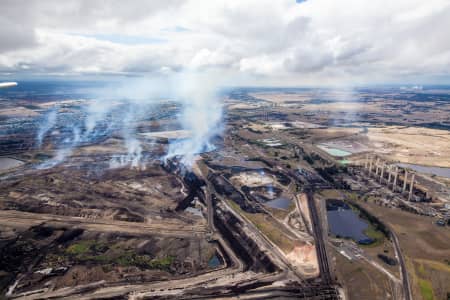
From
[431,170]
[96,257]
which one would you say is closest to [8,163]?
[96,257]

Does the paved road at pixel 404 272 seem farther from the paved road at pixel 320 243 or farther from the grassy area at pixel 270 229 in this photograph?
the grassy area at pixel 270 229

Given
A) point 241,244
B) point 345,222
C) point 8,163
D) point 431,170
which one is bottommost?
point 8,163

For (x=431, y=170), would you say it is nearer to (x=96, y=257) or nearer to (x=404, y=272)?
(x=404, y=272)

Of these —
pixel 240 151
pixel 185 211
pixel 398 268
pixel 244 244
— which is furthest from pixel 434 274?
pixel 240 151

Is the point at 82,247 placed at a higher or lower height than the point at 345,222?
higher

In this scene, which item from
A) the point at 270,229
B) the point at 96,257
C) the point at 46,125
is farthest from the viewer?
the point at 46,125

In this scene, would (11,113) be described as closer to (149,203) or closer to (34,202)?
(34,202)
